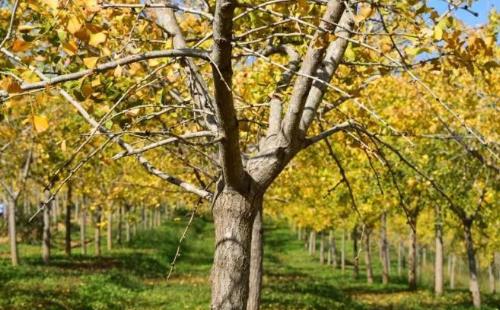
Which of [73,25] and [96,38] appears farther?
[96,38]

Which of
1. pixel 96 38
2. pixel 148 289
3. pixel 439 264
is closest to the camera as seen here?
pixel 96 38

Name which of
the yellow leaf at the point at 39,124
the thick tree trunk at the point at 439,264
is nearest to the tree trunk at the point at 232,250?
the yellow leaf at the point at 39,124

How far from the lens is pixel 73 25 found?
207cm

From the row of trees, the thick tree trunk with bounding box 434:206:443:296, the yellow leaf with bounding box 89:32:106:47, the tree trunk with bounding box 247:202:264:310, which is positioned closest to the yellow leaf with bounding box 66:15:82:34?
the row of trees

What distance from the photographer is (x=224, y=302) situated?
3547 millimetres

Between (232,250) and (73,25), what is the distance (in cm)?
192

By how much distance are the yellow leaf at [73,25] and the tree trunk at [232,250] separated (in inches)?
69.2

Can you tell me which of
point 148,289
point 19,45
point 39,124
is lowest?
point 148,289

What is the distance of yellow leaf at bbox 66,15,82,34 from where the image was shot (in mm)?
2066

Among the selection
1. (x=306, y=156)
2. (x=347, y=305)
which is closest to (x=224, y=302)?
(x=306, y=156)

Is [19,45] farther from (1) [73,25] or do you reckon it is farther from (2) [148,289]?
(2) [148,289]

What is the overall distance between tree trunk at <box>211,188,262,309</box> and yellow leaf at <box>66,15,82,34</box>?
1.76 m

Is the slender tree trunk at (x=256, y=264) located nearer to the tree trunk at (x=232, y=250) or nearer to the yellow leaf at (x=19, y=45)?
the tree trunk at (x=232, y=250)

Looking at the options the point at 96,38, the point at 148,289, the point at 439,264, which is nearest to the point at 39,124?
the point at 96,38
